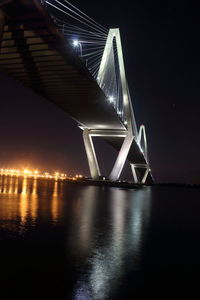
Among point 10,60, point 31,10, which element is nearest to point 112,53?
point 10,60

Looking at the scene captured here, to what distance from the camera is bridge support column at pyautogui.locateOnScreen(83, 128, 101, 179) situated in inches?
1722

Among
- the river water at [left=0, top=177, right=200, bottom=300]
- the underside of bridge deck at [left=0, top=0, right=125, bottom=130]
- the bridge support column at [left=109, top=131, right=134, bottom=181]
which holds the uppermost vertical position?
the underside of bridge deck at [left=0, top=0, right=125, bottom=130]

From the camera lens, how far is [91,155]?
43.7 metres

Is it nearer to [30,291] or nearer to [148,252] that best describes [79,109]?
[148,252]

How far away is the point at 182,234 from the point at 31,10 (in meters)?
9.25

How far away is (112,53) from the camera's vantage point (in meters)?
41.0

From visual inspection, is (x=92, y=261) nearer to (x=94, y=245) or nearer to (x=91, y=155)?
(x=94, y=245)

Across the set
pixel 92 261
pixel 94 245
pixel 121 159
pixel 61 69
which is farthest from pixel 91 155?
pixel 92 261

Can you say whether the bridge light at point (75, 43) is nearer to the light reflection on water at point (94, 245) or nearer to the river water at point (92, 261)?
the light reflection on water at point (94, 245)

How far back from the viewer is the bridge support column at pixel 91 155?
43750 mm

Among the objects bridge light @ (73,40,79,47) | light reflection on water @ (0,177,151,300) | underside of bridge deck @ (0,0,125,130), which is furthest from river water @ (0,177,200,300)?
bridge light @ (73,40,79,47)

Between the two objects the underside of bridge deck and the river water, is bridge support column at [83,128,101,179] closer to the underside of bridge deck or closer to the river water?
the underside of bridge deck

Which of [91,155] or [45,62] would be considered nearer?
[45,62]

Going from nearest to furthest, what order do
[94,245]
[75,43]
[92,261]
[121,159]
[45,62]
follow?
[92,261] < [94,245] < [75,43] < [45,62] < [121,159]
